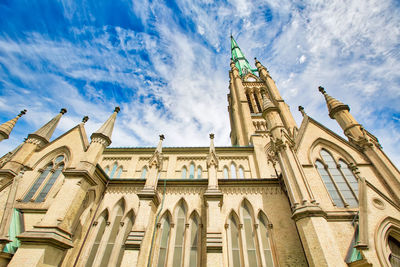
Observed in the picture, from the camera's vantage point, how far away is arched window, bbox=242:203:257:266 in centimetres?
968

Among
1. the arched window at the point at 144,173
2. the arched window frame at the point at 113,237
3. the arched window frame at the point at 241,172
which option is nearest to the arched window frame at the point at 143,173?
the arched window at the point at 144,173

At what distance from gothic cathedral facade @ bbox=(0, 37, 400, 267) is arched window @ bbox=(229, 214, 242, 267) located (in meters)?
0.05

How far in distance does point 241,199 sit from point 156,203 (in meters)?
5.35

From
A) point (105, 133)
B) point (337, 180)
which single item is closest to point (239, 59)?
point (337, 180)

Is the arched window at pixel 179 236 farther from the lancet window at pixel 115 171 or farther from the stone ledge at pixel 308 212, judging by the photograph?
the lancet window at pixel 115 171

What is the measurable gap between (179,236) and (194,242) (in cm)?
97

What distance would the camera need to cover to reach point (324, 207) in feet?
30.5

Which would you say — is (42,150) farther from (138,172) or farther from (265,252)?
(265,252)

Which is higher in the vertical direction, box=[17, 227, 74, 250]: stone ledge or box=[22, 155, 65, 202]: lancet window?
box=[22, 155, 65, 202]: lancet window

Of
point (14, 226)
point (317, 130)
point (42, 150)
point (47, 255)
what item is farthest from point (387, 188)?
point (42, 150)

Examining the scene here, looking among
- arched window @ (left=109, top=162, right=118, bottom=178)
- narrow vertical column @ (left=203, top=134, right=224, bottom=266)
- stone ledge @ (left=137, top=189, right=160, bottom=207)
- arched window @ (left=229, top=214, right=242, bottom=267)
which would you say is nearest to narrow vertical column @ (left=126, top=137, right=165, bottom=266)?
stone ledge @ (left=137, top=189, right=160, bottom=207)

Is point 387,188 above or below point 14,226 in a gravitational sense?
above

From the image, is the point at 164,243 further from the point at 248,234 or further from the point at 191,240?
the point at 248,234

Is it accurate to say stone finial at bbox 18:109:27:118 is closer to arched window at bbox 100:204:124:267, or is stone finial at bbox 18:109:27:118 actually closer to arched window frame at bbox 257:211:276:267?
arched window at bbox 100:204:124:267
